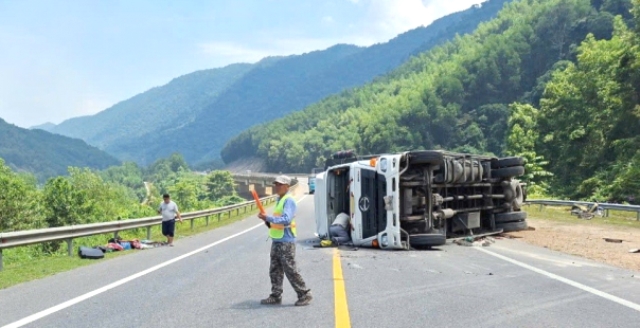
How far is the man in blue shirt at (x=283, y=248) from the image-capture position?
7.52 metres

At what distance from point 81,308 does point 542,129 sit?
66.1 m

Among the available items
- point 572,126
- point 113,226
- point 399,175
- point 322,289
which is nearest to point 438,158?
point 399,175

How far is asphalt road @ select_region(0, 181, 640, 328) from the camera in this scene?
22.5ft

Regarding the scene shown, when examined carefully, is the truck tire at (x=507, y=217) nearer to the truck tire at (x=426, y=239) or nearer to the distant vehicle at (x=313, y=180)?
the truck tire at (x=426, y=239)

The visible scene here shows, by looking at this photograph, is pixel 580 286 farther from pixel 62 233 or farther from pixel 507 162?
pixel 62 233

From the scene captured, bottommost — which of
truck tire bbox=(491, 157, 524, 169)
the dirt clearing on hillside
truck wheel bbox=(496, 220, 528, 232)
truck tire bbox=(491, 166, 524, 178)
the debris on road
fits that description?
the dirt clearing on hillside

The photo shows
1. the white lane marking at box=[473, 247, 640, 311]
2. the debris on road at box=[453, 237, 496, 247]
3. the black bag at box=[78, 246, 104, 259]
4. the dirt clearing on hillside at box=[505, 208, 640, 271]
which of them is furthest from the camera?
the debris on road at box=[453, 237, 496, 247]

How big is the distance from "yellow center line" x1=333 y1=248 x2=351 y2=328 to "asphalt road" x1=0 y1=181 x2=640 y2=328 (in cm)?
2

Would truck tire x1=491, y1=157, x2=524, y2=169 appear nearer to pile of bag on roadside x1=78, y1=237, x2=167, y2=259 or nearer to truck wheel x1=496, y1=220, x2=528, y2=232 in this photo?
truck wheel x1=496, y1=220, x2=528, y2=232

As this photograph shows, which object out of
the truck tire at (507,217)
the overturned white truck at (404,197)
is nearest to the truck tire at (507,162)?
the overturned white truck at (404,197)

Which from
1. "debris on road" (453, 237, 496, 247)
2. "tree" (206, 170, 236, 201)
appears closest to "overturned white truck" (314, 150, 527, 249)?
"debris on road" (453, 237, 496, 247)

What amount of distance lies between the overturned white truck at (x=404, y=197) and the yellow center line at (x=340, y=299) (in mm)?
2381

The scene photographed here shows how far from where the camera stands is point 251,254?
47.1 feet

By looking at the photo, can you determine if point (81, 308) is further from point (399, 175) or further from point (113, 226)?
point (113, 226)
